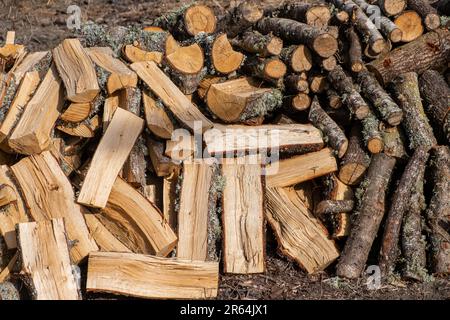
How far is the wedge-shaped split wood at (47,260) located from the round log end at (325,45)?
239 cm

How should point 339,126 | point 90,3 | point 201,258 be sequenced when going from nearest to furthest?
point 201,258 → point 339,126 → point 90,3

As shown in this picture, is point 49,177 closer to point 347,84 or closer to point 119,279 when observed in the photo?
point 119,279

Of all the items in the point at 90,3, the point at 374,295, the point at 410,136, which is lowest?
the point at 374,295

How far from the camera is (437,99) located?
17.0ft

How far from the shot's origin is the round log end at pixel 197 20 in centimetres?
554

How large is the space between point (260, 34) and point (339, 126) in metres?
1.04

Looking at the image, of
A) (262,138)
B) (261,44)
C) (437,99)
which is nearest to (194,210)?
(262,138)

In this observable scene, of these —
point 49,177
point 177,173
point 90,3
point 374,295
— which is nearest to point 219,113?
point 177,173

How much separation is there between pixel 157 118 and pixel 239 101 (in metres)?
0.68

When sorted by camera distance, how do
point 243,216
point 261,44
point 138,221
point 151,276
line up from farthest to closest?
1. point 261,44
2. point 243,216
3. point 138,221
4. point 151,276

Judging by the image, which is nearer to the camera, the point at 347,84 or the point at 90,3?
the point at 347,84

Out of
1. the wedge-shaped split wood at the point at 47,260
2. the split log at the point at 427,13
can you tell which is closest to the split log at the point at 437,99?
the split log at the point at 427,13

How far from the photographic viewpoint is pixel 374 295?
443 cm

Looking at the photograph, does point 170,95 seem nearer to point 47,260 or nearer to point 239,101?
point 239,101
